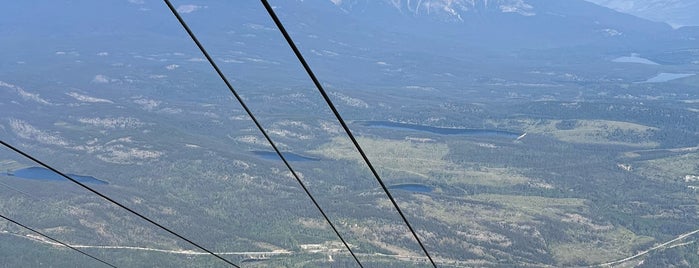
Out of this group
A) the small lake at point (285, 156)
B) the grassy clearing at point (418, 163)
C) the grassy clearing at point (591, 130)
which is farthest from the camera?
the grassy clearing at point (591, 130)

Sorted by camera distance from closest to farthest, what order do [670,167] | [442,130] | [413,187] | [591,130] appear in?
[413,187], [670,167], [591,130], [442,130]

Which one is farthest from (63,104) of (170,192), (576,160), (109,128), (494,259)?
(494,259)

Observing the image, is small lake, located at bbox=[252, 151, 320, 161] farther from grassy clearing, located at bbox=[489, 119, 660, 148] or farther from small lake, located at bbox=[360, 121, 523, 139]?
grassy clearing, located at bbox=[489, 119, 660, 148]

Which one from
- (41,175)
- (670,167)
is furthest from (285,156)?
(670,167)

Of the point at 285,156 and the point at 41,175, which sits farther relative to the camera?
the point at 285,156

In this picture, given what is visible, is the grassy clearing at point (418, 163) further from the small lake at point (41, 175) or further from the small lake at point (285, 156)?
the small lake at point (41, 175)

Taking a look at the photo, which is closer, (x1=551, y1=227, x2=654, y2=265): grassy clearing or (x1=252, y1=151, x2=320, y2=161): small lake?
(x1=551, y1=227, x2=654, y2=265): grassy clearing

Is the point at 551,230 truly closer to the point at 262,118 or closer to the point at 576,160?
the point at 576,160

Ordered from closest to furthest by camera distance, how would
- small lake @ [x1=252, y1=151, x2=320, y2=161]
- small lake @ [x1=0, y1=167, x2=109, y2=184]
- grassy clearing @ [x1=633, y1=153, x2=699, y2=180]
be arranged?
small lake @ [x1=0, y1=167, x2=109, y2=184] < grassy clearing @ [x1=633, y1=153, x2=699, y2=180] < small lake @ [x1=252, y1=151, x2=320, y2=161]

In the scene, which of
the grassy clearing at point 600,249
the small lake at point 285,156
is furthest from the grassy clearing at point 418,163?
the grassy clearing at point 600,249

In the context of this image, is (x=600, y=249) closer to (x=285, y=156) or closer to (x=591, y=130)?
(x=285, y=156)

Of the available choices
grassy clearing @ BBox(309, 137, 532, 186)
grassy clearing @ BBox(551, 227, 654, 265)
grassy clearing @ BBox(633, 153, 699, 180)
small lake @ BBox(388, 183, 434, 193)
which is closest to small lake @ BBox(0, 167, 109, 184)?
grassy clearing @ BBox(309, 137, 532, 186)
